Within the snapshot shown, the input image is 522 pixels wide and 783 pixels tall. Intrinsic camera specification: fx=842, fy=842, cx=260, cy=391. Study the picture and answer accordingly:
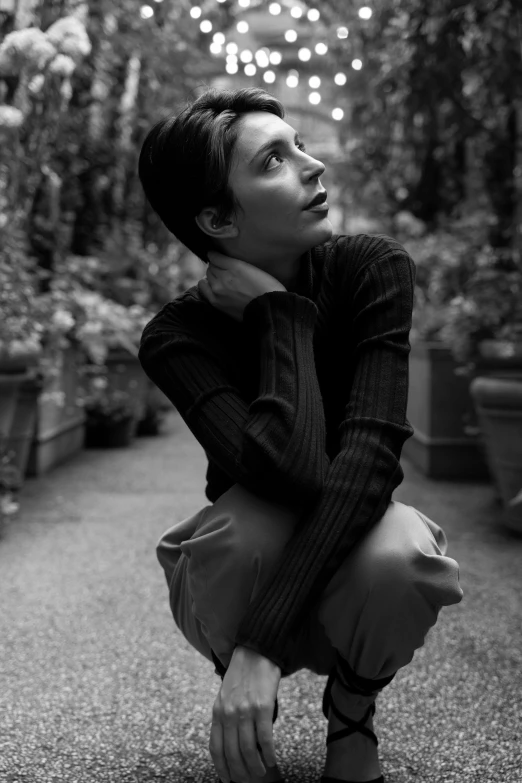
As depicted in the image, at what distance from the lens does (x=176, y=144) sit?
108cm

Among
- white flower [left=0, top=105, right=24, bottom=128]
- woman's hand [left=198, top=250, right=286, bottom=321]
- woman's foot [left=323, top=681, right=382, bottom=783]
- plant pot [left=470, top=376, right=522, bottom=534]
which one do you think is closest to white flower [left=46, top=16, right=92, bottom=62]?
white flower [left=0, top=105, right=24, bottom=128]

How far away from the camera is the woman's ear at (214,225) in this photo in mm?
1086

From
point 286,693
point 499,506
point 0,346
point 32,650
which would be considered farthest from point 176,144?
point 499,506

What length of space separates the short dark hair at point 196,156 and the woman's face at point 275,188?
0.06 ft

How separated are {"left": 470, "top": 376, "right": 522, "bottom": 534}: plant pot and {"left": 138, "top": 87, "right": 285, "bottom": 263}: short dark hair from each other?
1681 mm

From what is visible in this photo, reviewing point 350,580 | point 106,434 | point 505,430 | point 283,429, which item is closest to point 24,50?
point 505,430

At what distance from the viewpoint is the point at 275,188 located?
1.04 meters

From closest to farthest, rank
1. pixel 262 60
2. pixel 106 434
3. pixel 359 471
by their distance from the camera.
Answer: pixel 359 471, pixel 106 434, pixel 262 60

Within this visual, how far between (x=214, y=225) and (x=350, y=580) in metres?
0.48

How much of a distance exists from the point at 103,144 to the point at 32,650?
3.76 m

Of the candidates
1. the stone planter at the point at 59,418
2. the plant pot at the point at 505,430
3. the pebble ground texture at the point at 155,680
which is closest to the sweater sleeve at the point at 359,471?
the pebble ground texture at the point at 155,680

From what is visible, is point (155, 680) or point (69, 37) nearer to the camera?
point (155, 680)

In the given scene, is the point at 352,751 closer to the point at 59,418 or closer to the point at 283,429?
the point at 283,429

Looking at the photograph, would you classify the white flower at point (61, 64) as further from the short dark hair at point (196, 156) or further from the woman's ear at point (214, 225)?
the woman's ear at point (214, 225)
